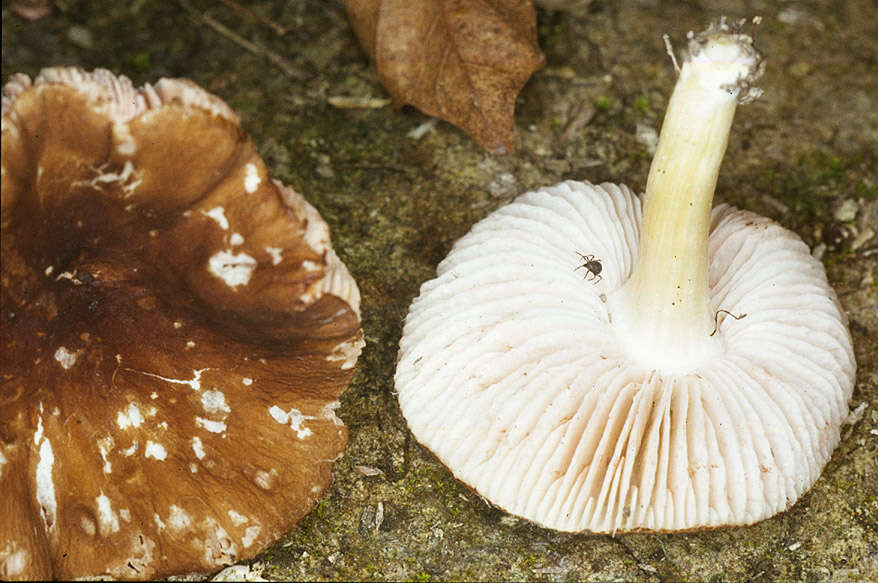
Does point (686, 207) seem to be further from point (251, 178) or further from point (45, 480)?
point (45, 480)

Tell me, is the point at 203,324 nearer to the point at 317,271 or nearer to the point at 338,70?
the point at 317,271

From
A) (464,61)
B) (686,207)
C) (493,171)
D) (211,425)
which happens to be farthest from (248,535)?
(464,61)

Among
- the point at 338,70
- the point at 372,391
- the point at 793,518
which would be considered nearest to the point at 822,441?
the point at 793,518

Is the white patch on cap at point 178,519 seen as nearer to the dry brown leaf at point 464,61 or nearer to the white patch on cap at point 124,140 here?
the white patch on cap at point 124,140

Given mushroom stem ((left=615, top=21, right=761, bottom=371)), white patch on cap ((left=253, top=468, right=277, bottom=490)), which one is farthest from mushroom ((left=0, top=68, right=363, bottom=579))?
mushroom stem ((left=615, top=21, right=761, bottom=371))

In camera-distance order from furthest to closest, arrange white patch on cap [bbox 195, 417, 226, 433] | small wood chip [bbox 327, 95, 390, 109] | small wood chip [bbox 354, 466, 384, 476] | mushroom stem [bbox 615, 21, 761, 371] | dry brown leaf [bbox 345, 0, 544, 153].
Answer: small wood chip [bbox 327, 95, 390, 109] < dry brown leaf [bbox 345, 0, 544, 153] < small wood chip [bbox 354, 466, 384, 476] < white patch on cap [bbox 195, 417, 226, 433] < mushroom stem [bbox 615, 21, 761, 371]

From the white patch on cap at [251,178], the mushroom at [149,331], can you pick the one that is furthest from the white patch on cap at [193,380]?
the white patch on cap at [251,178]

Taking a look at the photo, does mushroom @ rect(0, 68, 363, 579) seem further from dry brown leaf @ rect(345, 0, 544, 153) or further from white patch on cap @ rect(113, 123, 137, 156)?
dry brown leaf @ rect(345, 0, 544, 153)
